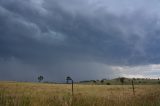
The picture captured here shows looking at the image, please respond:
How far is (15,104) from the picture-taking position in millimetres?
10469

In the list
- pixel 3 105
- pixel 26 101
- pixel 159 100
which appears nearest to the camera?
pixel 3 105

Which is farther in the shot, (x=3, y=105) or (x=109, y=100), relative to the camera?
(x=109, y=100)

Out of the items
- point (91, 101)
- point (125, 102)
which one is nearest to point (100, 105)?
point (91, 101)

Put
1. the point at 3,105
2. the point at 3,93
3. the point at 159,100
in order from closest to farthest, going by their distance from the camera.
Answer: the point at 3,105 < the point at 3,93 < the point at 159,100

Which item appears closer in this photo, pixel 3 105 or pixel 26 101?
pixel 3 105

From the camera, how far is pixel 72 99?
1203 centimetres

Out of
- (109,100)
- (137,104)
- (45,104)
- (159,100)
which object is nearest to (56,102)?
(45,104)

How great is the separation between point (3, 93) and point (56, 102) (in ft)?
7.46

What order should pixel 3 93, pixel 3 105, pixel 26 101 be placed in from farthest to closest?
pixel 3 93, pixel 26 101, pixel 3 105

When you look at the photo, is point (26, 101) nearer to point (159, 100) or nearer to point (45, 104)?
point (45, 104)

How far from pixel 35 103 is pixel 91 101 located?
249cm

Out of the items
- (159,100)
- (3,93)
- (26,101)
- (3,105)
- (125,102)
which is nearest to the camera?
(3,105)

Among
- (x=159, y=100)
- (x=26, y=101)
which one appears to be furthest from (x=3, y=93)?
(x=159, y=100)

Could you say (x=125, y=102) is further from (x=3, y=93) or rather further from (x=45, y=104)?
(x=3, y=93)
